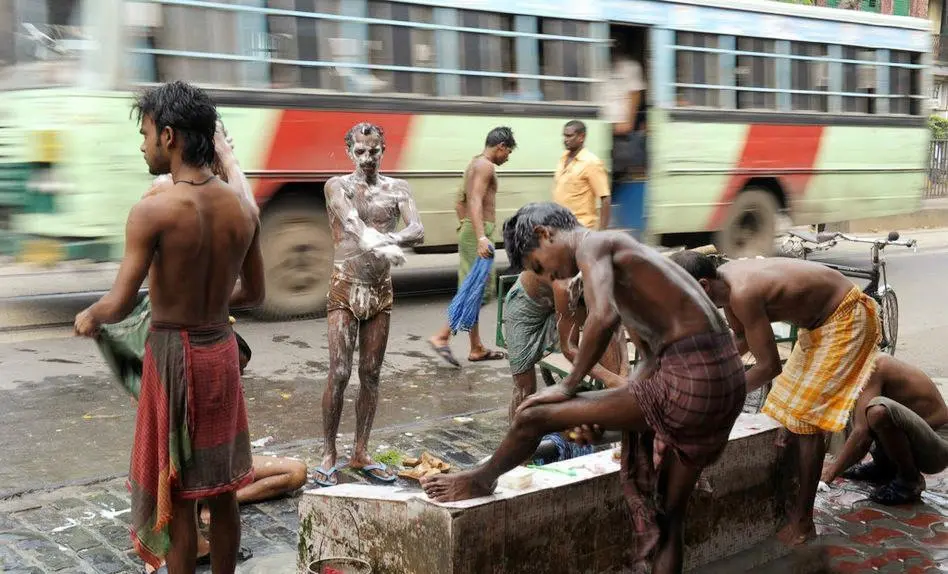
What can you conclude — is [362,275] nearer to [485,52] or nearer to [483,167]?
[483,167]

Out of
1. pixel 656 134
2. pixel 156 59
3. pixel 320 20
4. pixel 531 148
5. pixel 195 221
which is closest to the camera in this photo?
pixel 195 221

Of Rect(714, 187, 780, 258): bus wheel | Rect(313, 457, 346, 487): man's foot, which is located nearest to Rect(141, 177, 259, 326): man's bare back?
Rect(313, 457, 346, 487): man's foot

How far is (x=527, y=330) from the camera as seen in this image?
581 centimetres

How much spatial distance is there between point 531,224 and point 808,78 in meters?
11.3

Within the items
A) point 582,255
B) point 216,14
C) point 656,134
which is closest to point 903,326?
point 656,134

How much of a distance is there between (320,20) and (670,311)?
6878 millimetres

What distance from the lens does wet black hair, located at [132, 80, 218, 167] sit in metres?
3.48

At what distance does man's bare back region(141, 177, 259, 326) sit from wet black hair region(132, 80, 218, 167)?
4.4 inches

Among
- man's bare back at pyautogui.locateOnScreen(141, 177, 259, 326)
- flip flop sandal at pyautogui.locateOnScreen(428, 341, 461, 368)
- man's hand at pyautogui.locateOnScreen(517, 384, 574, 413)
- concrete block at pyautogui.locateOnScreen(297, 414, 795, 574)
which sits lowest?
flip flop sandal at pyautogui.locateOnScreen(428, 341, 461, 368)

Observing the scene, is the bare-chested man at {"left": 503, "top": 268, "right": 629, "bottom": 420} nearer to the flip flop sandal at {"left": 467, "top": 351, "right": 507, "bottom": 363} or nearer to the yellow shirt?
the flip flop sandal at {"left": 467, "top": 351, "right": 507, "bottom": 363}

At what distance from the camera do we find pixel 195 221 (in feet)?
11.5

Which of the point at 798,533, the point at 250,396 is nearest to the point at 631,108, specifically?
the point at 250,396

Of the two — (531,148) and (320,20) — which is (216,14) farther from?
(531,148)

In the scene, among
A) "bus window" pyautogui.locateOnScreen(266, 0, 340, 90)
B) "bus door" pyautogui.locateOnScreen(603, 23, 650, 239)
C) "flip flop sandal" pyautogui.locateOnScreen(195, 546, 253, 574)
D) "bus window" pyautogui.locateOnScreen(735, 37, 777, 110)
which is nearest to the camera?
"flip flop sandal" pyautogui.locateOnScreen(195, 546, 253, 574)
